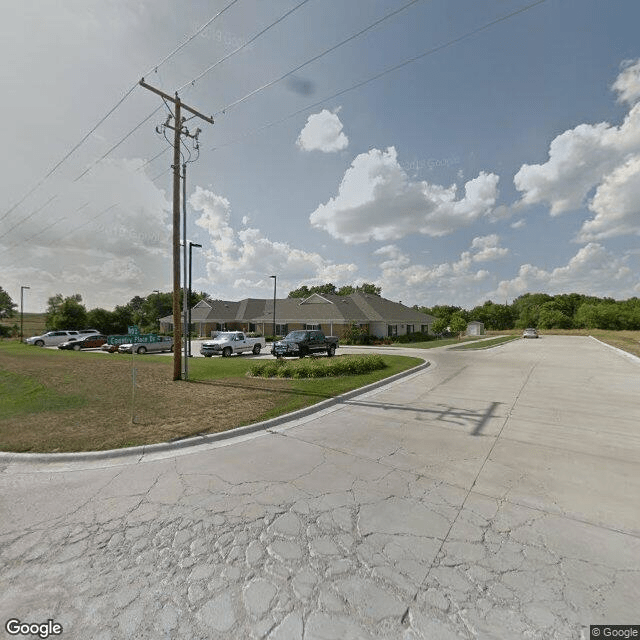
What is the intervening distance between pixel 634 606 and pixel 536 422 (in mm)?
5323

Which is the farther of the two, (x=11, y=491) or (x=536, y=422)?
(x=536, y=422)

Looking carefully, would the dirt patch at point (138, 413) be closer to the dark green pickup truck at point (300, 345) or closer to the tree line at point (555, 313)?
the dark green pickup truck at point (300, 345)

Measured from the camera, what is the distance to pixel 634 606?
251 centimetres

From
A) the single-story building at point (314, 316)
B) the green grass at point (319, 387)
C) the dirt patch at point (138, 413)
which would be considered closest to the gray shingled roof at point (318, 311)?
the single-story building at point (314, 316)

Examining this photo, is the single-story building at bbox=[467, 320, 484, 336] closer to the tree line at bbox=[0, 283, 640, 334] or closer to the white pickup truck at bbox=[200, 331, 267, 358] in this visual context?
the tree line at bbox=[0, 283, 640, 334]

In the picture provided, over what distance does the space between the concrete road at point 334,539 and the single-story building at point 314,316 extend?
31476 mm

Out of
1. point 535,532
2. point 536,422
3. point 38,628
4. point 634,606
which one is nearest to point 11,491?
point 38,628

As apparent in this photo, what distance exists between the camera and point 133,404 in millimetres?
7328

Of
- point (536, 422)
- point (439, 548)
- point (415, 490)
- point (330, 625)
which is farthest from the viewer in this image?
point (536, 422)

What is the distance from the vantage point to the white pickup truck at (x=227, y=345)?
23392mm

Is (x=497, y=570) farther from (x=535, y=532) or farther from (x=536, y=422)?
(x=536, y=422)

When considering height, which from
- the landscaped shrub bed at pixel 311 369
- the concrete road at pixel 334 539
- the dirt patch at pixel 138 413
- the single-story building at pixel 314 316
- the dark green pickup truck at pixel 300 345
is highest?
the single-story building at pixel 314 316

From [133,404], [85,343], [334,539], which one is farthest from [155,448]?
[85,343]

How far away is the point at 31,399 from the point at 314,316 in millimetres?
31652
